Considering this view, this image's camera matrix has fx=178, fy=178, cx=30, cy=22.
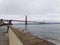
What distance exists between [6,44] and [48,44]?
5293mm

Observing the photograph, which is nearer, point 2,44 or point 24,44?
point 24,44

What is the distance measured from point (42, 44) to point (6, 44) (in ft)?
17.3

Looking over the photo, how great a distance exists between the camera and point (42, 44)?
1.13 metres

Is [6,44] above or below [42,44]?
below

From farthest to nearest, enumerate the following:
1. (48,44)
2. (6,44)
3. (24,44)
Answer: (6,44) → (24,44) → (48,44)

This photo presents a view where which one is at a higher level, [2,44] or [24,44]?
[24,44]

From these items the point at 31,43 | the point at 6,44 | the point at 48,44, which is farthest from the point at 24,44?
the point at 6,44

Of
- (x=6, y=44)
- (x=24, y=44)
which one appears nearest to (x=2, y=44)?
(x=6, y=44)

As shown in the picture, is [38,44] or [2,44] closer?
[38,44]

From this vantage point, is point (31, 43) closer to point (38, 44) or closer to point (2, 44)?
Answer: point (38, 44)

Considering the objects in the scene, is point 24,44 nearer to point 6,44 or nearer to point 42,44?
point 42,44

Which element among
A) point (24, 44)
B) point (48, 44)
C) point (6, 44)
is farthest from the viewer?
point (6, 44)

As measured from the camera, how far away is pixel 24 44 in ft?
4.09

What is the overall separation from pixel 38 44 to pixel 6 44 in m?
5.26
